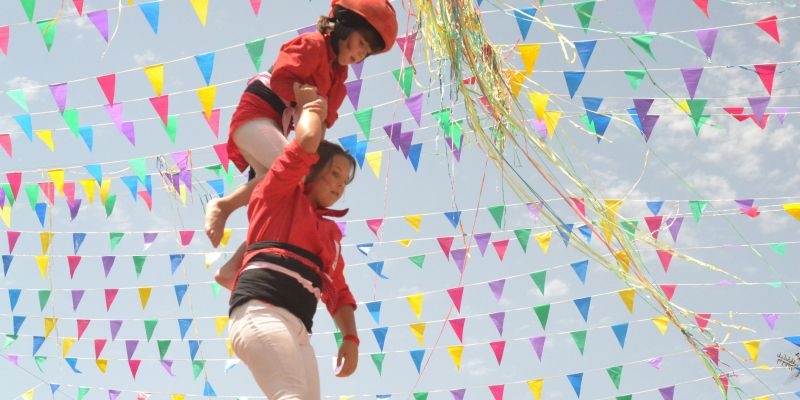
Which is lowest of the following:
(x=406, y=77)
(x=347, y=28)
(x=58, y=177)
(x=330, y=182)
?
(x=330, y=182)

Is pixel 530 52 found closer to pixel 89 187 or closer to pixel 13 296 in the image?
pixel 89 187

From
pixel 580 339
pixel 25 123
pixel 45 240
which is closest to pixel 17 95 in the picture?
pixel 25 123

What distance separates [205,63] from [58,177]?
59.3 inches

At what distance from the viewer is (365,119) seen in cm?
472

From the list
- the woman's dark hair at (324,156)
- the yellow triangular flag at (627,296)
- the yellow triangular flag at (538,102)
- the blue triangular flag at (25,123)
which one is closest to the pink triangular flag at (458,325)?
the yellow triangular flag at (627,296)

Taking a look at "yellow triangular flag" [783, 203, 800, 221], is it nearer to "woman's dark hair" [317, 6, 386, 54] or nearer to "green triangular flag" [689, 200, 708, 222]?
"green triangular flag" [689, 200, 708, 222]

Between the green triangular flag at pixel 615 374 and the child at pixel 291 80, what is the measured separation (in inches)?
161

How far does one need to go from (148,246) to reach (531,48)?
120 inches

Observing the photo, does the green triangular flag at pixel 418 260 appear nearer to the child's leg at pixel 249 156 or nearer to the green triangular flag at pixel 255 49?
Result: the green triangular flag at pixel 255 49

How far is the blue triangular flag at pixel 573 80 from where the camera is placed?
13.8 feet

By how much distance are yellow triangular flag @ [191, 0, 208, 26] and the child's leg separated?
5.50 ft

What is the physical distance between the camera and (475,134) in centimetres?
313

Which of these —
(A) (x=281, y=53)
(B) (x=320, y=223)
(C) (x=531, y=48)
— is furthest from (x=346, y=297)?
(C) (x=531, y=48)

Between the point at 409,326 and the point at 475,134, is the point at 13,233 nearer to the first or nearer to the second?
the point at 409,326
